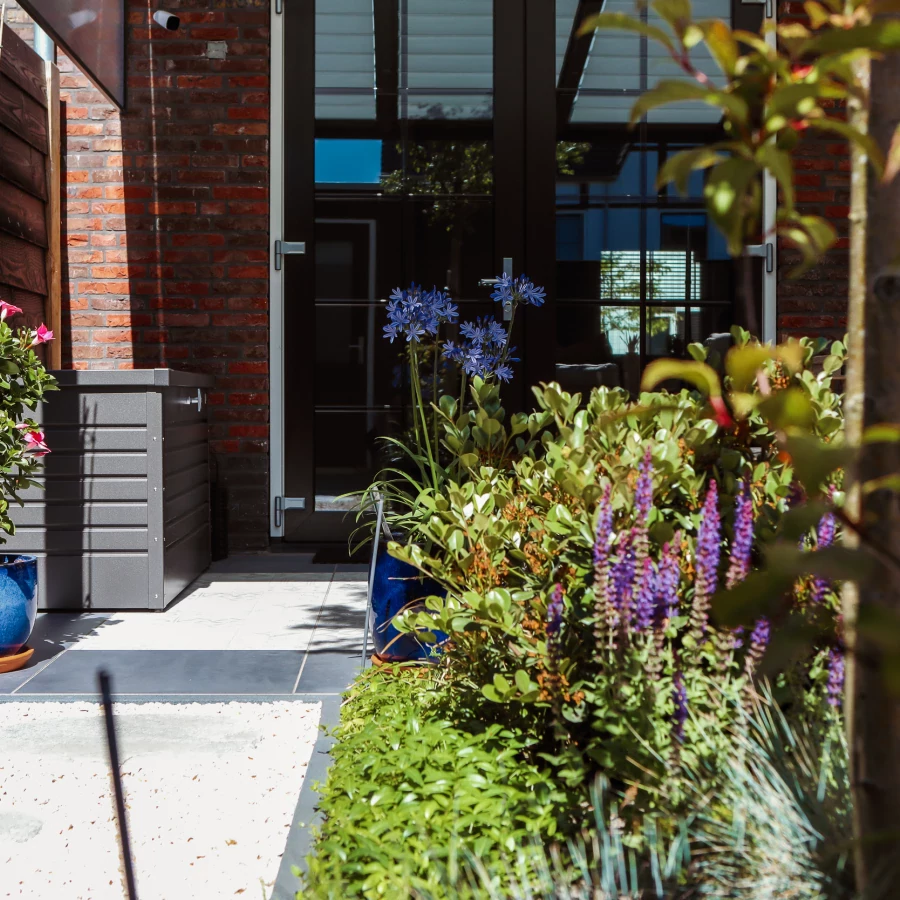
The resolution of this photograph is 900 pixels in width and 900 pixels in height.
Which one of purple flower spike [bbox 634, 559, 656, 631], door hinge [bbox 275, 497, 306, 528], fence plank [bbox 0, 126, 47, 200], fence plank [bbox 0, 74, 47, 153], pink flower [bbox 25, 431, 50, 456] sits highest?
fence plank [bbox 0, 74, 47, 153]

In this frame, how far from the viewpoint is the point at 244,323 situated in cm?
505

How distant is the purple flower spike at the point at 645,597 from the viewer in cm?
149

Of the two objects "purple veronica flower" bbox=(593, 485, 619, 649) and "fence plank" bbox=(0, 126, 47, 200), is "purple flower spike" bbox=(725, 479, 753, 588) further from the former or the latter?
"fence plank" bbox=(0, 126, 47, 200)

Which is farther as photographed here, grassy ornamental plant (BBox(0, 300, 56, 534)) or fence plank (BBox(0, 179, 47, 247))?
fence plank (BBox(0, 179, 47, 247))

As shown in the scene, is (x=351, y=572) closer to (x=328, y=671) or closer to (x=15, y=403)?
(x=328, y=671)

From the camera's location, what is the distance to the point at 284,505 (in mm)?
5094

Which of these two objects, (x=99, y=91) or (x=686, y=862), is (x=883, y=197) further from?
(x=99, y=91)

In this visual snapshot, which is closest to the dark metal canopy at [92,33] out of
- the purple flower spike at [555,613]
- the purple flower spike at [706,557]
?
the purple flower spike at [555,613]

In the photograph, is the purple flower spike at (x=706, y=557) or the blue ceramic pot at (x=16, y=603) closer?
the purple flower spike at (x=706, y=557)

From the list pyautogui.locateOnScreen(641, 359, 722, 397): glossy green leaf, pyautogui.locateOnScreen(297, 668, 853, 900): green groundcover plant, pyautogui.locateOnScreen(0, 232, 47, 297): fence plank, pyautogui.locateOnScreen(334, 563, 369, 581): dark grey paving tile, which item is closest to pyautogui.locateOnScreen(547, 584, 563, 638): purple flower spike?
pyautogui.locateOnScreen(297, 668, 853, 900): green groundcover plant

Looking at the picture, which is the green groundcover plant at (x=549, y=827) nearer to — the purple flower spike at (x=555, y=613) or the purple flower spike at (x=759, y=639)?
the purple flower spike at (x=759, y=639)

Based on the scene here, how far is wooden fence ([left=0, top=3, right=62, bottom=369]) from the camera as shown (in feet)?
13.8

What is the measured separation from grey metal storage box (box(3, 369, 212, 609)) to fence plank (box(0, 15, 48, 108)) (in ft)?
4.69

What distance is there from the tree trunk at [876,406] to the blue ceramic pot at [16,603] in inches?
102
